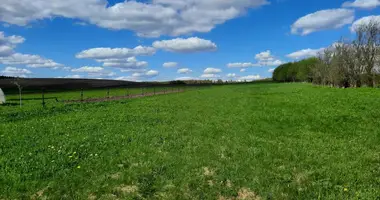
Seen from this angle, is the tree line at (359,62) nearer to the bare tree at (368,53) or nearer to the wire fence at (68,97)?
the bare tree at (368,53)

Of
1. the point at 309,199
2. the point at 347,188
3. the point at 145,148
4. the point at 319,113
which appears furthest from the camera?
the point at 319,113

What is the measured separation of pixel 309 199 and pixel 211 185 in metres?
2.79

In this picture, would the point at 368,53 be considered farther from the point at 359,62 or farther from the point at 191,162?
the point at 191,162

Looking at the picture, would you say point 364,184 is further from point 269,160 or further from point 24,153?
point 24,153

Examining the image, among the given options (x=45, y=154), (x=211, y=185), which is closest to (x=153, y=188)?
(x=211, y=185)

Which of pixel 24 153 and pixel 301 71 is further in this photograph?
pixel 301 71

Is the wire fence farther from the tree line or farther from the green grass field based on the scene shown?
the tree line

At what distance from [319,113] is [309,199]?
17.0 meters

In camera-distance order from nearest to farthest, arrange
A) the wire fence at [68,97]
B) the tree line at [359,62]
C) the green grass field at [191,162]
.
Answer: the green grass field at [191,162], the wire fence at [68,97], the tree line at [359,62]

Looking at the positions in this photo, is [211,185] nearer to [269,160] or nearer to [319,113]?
[269,160]

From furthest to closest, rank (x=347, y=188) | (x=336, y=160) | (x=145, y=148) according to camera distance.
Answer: (x=145, y=148)
(x=336, y=160)
(x=347, y=188)

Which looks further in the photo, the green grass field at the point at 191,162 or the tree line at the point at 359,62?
the tree line at the point at 359,62

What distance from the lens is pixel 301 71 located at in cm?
17600

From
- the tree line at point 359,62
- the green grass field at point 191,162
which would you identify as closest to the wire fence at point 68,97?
the green grass field at point 191,162
